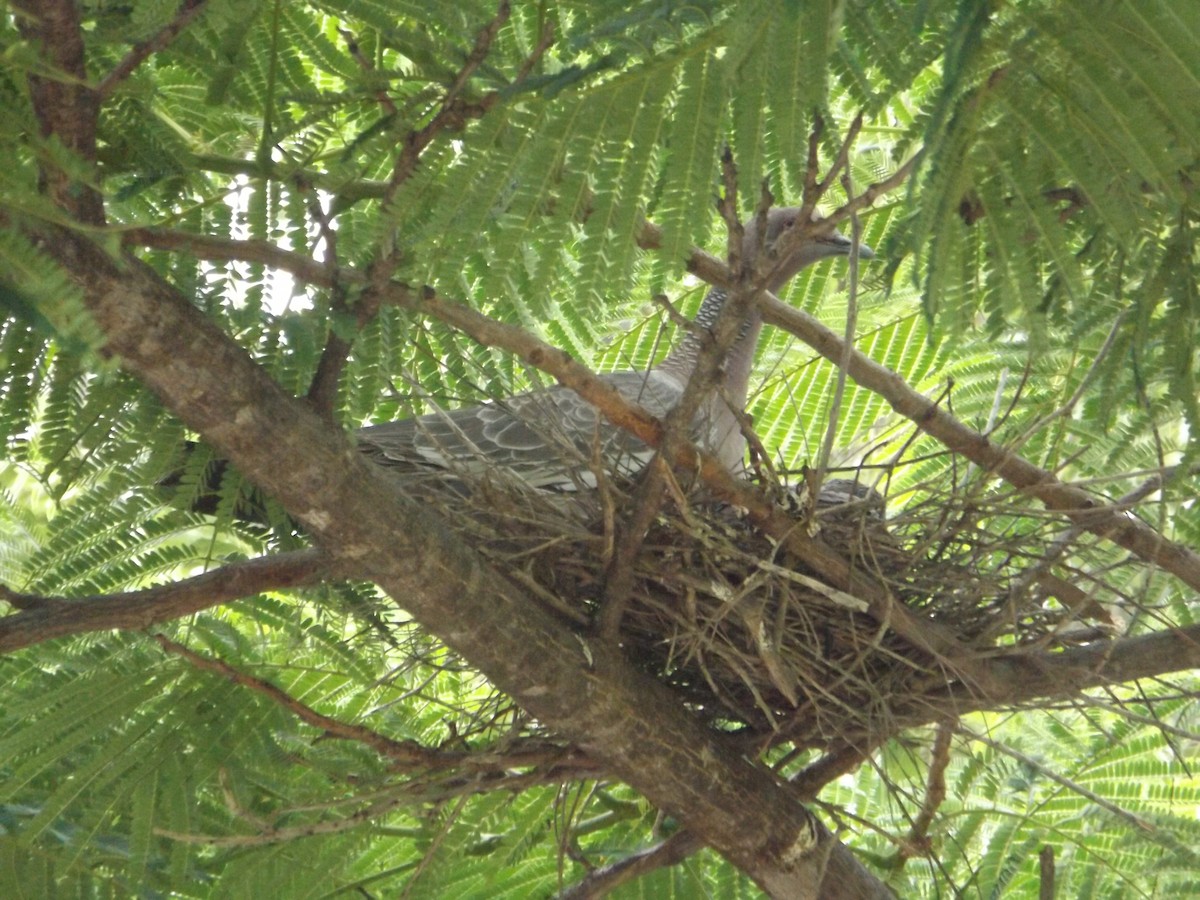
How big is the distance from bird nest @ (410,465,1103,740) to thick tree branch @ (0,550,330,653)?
32cm

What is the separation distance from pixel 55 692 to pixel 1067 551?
1.86 meters

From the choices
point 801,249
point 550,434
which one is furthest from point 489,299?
point 801,249

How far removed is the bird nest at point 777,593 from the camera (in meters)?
2.31

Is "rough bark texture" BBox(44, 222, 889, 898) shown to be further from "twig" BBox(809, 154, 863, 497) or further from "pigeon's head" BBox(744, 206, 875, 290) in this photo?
"pigeon's head" BBox(744, 206, 875, 290)

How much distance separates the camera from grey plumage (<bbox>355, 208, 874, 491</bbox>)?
8.55ft

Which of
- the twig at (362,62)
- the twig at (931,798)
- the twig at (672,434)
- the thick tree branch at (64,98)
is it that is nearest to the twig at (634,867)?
the twig at (931,798)

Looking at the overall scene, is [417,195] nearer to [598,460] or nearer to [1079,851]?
[598,460]

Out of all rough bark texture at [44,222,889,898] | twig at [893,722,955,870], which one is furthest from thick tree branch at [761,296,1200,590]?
rough bark texture at [44,222,889,898]

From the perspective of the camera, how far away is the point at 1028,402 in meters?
3.11

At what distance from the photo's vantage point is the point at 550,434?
8.75 ft

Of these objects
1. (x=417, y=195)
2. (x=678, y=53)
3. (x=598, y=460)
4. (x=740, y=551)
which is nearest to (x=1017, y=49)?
(x=678, y=53)

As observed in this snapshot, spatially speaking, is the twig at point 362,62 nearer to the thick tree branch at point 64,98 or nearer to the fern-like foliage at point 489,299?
the fern-like foliage at point 489,299

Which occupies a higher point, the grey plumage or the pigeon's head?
the pigeon's head

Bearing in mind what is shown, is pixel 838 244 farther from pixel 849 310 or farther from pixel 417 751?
pixel 417 751
